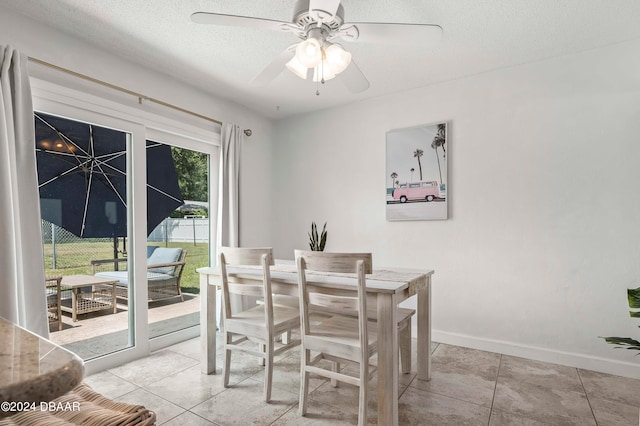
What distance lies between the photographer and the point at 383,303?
184cm

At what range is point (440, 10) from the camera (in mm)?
2199

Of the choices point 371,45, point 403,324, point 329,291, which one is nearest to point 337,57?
point 371,45

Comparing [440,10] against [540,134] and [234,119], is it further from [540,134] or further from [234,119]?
[234,119]

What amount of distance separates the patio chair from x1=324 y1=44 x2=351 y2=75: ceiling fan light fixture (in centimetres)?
227

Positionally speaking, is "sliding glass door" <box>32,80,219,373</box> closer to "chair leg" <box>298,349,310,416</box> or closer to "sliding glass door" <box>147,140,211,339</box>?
"sliding glass door" <box>147,140,211,339</box>

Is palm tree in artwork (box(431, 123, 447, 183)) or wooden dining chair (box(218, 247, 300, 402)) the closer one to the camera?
wooden dining chair (box(218, 247, 300, 402))

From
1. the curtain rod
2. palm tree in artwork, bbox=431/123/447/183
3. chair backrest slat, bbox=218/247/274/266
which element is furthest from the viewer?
palm tree in artwork, bbox=431/123/447/183

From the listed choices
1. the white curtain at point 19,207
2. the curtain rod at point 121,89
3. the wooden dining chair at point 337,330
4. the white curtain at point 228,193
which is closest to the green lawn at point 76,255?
the white curtain at point 19,207

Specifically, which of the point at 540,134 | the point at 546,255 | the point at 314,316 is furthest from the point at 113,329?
the point at 540,134

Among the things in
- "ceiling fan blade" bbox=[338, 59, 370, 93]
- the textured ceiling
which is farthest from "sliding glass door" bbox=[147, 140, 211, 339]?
"ceiling fan blade" bbox=[338, 59, 370, 93]

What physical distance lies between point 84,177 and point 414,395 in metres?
2.89

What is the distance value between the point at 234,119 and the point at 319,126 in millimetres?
998

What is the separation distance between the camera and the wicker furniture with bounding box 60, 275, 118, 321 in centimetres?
251

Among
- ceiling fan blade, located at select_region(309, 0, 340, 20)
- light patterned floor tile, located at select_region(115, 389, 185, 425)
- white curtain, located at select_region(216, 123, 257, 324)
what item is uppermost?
ceiling fan blade, located at select_region(309, 0, 340, 20)
